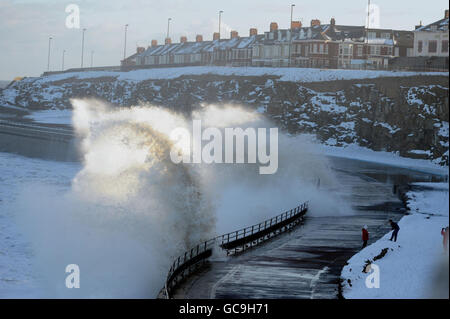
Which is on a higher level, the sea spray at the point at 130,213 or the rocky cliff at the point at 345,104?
the rocky cliff at the point at 345,104

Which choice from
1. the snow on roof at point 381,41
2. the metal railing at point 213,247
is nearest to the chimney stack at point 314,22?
the snow on roof at point 381,41

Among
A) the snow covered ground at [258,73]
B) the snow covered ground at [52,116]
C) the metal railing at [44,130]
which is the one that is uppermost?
the snow covered ground at [258,73]

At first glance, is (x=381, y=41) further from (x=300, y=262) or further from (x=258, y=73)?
(x=300, y=262)

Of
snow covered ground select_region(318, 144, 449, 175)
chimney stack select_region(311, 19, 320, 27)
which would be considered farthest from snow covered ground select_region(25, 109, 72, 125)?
snow covered ground select_region(318, 144, 449, 175)

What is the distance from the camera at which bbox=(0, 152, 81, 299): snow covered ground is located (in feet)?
103

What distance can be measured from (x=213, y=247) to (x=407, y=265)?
8.82m

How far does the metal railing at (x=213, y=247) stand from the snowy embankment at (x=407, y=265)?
5865 mm

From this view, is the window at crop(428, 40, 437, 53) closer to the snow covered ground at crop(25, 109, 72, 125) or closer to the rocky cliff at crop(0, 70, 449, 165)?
the rocky cliff at crop(0, 70, 449, 165)

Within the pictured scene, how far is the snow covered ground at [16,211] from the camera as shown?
3148 cm

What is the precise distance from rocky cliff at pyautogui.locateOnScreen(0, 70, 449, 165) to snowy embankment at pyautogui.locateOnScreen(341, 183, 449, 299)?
45400 mm

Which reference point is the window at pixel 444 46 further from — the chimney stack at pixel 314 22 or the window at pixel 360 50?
the chimney stack at pixel 314 22

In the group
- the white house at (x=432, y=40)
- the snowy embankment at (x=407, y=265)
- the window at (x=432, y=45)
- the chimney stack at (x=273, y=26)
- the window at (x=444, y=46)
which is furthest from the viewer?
the chimney stack at (x=273, y=26)
